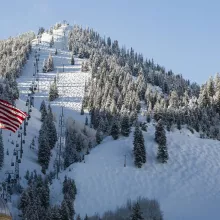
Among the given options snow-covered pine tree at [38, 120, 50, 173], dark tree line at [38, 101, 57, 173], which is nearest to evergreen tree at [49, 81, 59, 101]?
dark tree line at [38, 101, 57, 173]

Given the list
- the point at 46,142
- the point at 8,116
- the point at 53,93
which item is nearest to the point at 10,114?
the point at 8,116

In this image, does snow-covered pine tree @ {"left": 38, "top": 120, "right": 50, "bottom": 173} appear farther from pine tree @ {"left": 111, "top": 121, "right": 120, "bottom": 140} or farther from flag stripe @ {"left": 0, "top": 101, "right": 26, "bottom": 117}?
flag stripe @ {"left": 0, "top": 101, "right": 26, "bottom": 117}

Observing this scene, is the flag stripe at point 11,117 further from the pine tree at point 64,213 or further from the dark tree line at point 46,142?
the dark tree line at point 46,142

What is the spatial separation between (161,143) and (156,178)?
8670 millimetres

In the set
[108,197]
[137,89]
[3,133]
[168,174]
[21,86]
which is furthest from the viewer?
[21,86]

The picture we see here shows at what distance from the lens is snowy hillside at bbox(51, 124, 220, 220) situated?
79.2m

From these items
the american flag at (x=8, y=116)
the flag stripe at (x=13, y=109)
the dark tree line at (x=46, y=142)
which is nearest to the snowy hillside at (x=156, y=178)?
the dark tree line at (x=46, y=142)

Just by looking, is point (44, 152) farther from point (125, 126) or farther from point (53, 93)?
point (53, 93)

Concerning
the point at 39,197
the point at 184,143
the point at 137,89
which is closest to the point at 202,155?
the point at 184,143

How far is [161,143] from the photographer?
95.1 m

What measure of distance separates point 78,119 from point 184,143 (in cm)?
5807

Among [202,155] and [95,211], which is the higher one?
[202,155]

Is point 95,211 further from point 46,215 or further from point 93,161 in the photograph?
point 93,161

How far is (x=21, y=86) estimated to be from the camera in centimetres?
18412
